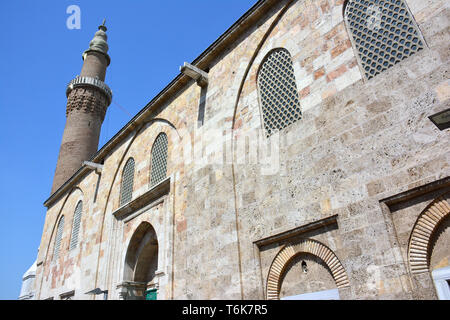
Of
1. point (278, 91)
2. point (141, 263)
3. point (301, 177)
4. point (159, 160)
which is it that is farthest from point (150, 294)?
point (278, 91)

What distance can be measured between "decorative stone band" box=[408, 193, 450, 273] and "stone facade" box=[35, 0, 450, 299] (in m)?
0.01

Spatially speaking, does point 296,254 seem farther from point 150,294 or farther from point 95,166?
point 95,166

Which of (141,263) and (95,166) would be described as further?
(95,166)

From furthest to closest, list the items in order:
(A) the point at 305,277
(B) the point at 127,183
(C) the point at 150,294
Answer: (B) the point at 127,183, (C) the point at 150,294, (A) the point at 305,277

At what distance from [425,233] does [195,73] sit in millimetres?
4675

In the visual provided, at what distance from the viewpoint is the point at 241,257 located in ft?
15.6

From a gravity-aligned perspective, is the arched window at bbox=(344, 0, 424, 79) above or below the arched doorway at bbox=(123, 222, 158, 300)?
above

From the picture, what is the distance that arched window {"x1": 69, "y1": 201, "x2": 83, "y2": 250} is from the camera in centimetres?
1058

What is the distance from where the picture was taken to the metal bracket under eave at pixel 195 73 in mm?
6441

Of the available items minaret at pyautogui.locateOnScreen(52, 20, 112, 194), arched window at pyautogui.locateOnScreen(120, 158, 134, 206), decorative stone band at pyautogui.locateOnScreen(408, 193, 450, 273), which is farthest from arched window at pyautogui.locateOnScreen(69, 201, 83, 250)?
decorative stone band at pyautogui.locateOnScreen(408, 193, 450, 273)

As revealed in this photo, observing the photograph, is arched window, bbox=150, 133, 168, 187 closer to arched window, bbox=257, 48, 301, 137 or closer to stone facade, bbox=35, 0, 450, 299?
stone facade, bbox=35, 0, 450, 299

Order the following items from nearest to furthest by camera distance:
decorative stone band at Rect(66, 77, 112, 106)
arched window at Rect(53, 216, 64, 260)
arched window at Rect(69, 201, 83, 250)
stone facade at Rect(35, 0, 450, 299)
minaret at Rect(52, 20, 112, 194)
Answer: stone facade at Rect(35, 0, 450, 299)
arched window at Rect(69, 201, 83, 250)
arched window at Rect(53, 216, 64, 260)
minaret at Rect(52, 20, 112, 194)
decorative stone band at Rect(66, 77, 112, 106)

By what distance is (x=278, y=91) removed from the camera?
17.2 feet

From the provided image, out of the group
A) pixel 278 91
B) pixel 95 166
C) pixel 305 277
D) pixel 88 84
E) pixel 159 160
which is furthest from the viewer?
pixel 88 84
